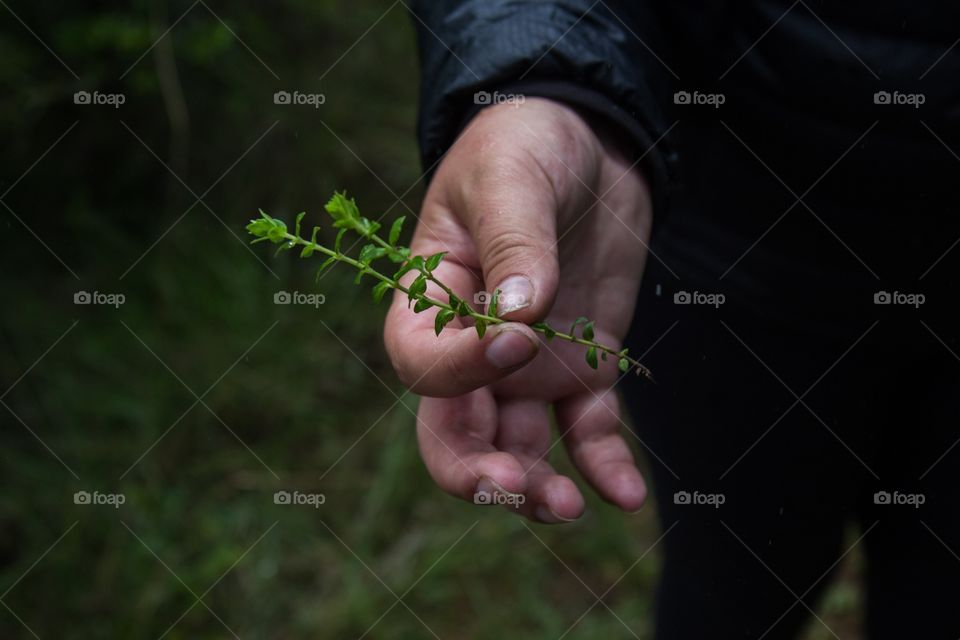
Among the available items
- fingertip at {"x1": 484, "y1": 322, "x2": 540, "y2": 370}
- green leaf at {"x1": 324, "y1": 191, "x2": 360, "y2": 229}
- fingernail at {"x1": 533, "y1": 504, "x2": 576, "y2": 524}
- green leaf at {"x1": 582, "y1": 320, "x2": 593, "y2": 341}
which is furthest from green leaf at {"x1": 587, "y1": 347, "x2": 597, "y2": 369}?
green leaf at {"x1": 324, "y1": 191, "x2": 360, "y2": 229}

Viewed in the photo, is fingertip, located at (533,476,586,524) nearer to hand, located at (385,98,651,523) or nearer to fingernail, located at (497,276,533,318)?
hand, located at (385,98,651,523)

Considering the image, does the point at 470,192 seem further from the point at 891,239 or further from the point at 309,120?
the point at 309,120

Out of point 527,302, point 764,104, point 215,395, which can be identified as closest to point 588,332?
point 527,302

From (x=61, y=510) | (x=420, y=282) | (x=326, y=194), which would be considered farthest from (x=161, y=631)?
(x=420, y=282)

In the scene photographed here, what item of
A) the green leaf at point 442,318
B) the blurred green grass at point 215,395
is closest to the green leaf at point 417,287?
the green leaf at point 442,318

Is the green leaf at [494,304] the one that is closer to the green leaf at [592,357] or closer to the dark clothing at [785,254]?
the green leaf at [592,357]

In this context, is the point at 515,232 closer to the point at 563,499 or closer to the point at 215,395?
the point at 563,499
